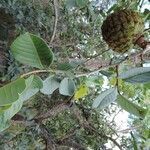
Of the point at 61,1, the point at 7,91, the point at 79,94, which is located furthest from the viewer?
the point at 61,1

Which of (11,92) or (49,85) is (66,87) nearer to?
(49,85)

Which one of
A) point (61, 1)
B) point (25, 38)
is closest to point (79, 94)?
point (25, 38)

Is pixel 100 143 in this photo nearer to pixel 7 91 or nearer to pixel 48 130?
pixel 48 130

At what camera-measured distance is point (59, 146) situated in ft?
9.29

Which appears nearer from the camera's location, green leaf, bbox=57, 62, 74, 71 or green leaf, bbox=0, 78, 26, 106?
green leaf, bbox=0, 78, 26, 106

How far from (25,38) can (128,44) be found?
0.73 feet

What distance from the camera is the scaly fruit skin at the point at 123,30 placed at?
0.67m

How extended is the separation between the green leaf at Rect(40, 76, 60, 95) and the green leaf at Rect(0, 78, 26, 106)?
0.62ft

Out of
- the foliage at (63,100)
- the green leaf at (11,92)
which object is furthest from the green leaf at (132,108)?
the foliage at (63,100)

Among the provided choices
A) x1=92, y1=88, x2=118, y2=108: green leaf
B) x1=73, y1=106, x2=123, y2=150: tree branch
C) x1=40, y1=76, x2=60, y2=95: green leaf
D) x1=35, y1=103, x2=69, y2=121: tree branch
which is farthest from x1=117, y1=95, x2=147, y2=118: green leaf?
x1=73, y1=106, x2=123, y2=150: tree branch

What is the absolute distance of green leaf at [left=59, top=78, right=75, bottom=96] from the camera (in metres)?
0.69

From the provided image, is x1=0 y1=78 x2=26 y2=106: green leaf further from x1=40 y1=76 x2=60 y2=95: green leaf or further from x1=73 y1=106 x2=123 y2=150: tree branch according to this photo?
A: x1=73 y1=106 x2=123 y2=150: tree branch

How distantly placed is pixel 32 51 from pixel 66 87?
0.18 metres

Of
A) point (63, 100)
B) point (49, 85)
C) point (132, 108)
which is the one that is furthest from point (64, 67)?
point (63, 100)
